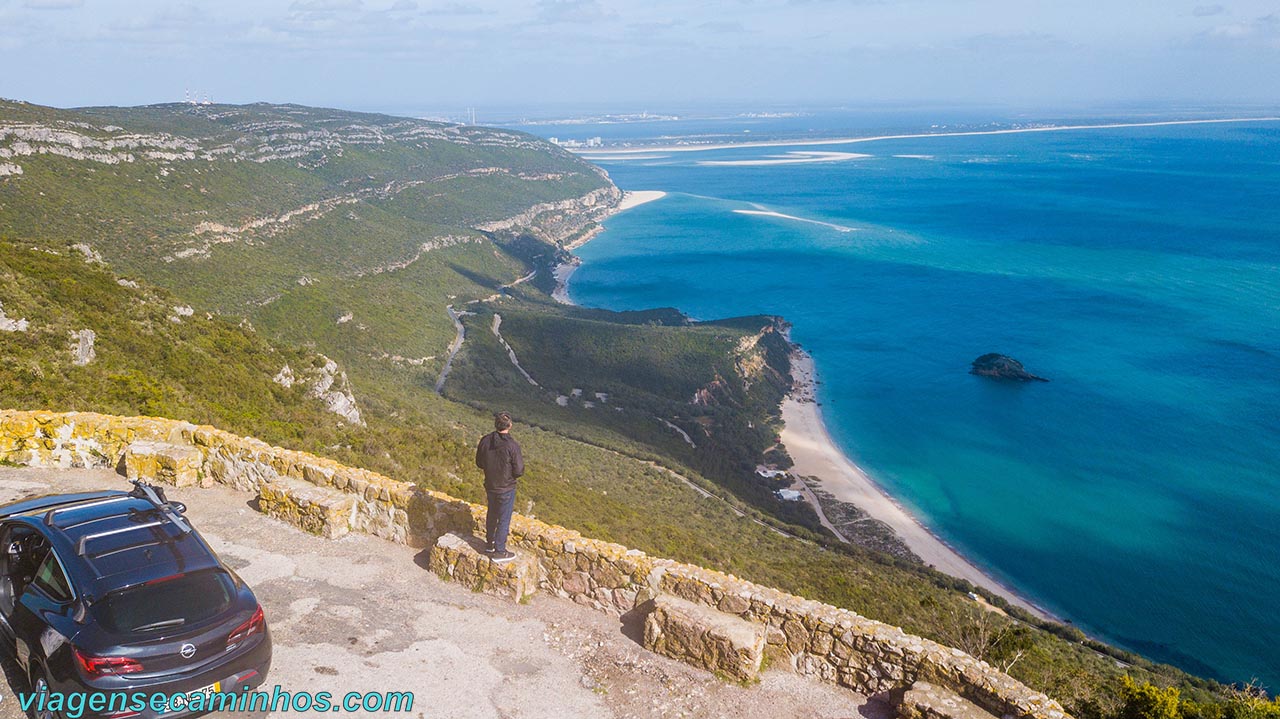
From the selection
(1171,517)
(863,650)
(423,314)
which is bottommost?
(1171,517)

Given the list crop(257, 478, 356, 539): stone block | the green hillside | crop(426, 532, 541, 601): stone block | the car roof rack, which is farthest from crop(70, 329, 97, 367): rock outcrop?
crop(426, 532, 541, 601): stone block

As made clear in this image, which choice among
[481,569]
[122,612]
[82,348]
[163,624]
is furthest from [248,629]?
[82,348]

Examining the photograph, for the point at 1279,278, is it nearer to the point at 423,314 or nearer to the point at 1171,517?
the point at 1171,517

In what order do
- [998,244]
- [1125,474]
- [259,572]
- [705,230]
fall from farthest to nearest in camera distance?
[705,230]
[998,244]
[1125,474]
[259,572]

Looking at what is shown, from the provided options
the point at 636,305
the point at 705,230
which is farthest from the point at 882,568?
the point at 705,230

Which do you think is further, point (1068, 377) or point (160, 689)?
point (1068, 377)

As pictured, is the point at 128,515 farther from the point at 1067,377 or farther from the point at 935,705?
the point at 1067,377

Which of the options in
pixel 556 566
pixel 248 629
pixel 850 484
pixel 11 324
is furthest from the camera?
pixel 850 484
